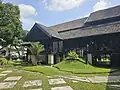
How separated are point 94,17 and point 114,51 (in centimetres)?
1053

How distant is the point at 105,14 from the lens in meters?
29.3

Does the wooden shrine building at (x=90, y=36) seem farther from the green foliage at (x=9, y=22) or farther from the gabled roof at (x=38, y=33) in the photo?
the green foliage at (x=9, y=22)

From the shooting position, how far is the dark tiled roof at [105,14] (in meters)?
27.9

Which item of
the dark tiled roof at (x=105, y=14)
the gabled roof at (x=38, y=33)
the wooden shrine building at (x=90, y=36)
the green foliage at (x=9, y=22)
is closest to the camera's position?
the wooden shrine building at (x=90, y=36)

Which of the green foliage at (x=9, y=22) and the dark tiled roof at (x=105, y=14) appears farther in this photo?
the green foliage at (x=9, y=22)

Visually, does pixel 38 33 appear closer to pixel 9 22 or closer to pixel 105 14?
pixel 9 22

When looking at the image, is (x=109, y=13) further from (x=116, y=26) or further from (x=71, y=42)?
(x=71, y=42)

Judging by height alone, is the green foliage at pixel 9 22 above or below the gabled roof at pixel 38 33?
above

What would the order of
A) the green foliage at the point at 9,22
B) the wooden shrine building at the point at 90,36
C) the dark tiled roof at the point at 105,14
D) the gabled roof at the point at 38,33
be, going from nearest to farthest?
the wooden shrine building at the point at 90,36, the gabled roof at the point at 38,33, the dark tiled roof at the point at 105,14, the green foliage at the point at 9,22

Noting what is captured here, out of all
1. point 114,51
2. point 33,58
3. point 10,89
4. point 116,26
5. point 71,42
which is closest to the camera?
point 10,89

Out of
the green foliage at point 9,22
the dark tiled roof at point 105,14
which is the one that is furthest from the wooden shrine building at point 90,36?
the green foliage at point 9,22

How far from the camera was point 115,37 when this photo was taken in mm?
22219

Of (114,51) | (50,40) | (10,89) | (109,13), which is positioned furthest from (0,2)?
(10,89)

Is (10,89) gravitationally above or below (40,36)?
below
